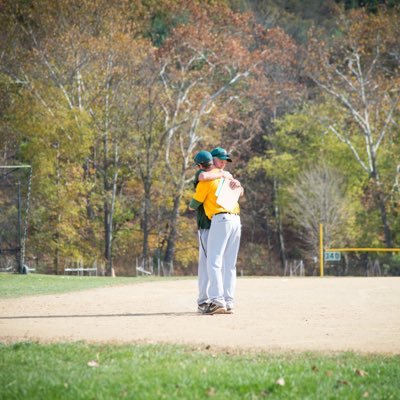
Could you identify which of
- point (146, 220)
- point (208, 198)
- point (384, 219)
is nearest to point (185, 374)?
point (208, 198)

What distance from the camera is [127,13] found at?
4900 centimetres

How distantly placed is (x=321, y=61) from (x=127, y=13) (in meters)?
10.3

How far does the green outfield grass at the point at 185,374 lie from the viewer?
7098 mm

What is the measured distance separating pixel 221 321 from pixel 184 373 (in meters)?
4.58

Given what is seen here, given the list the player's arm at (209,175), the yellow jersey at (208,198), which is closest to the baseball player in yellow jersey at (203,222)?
the player's arm at (209,175)

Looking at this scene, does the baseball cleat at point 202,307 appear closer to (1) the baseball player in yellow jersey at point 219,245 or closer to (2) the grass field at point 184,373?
(1) the baseball player in yellow jersey at point 219,245

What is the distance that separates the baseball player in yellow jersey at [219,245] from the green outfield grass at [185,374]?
3.87 meters

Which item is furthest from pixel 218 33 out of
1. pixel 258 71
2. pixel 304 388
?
pixel 304 388

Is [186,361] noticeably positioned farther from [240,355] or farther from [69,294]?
[69,294]

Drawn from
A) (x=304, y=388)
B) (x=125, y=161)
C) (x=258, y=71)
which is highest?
(x=258, y=71)

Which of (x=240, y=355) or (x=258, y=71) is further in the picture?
(x=258, y=71)

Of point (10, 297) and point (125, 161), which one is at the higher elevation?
point (125, 161)

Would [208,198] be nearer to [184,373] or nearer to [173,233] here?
[184,373]

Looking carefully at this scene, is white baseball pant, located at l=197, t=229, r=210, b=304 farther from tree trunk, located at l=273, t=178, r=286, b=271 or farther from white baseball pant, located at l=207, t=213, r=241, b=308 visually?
tree trunk, located at l=273, t=178, r=286, b=271
